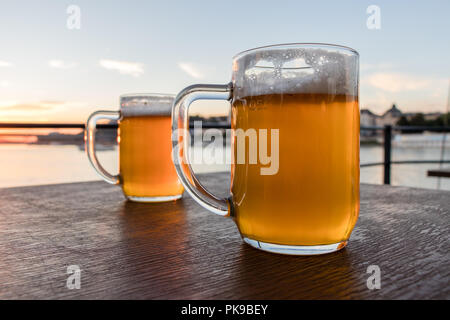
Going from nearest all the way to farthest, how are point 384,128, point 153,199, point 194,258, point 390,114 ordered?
point 194,258 < point 153,199 < point 384,128 < point 390,114

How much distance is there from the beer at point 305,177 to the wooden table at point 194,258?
0.08 feet

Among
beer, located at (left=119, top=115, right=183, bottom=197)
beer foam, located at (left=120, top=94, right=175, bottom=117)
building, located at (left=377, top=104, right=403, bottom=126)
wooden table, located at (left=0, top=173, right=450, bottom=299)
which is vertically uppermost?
building, located at (left=377, top=104, right=403, bottom=126)

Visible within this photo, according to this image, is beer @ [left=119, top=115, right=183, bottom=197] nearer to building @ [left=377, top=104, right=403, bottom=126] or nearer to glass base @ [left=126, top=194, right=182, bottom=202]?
glass base @ [left=126, top=194, right=182, bottom=202]

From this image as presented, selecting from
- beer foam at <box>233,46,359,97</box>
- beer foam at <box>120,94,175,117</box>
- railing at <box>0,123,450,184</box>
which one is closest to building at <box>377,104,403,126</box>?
railing at <box>0,123,450,184</box>

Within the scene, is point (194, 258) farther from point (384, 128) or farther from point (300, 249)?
point (384, 128)

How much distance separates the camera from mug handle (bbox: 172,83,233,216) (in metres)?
0.39

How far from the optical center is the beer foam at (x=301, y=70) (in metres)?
0.36

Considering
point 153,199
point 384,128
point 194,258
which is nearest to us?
point 194,258

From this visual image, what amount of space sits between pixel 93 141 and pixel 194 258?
413 mm

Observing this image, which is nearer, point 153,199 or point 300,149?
point 300,149

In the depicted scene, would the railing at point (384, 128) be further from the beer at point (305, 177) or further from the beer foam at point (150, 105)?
the beer at point (305, 177)

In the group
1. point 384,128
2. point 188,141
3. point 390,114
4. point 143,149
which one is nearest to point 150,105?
point 143,149

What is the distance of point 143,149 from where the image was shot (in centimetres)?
66

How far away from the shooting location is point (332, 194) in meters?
0.35
